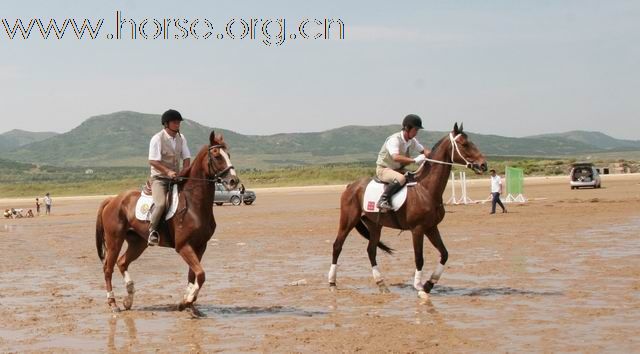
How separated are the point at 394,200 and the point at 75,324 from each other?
18.7 feet

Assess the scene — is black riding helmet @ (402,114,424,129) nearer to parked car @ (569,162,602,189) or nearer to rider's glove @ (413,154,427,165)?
rider's glove @ (413,154,427,165)

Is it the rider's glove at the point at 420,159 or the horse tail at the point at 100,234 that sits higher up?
the rider's glove at the point at 420,159

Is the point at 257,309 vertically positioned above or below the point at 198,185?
below

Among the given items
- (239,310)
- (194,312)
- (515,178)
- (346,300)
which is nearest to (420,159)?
(346,300)

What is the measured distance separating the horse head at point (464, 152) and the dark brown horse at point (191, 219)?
399 cm

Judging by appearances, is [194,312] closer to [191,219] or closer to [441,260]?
[191,219]

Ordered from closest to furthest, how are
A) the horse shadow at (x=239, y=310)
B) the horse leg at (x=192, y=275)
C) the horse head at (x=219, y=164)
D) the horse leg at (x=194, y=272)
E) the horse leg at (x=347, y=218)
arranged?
the horse leg at (x=194, y=272) < the horse head at (x=219, y=164) < the horse shadow at (x=239, y=310) < the horse leg at (x=192, y=275) < the horse leg at (x=347, y=218)


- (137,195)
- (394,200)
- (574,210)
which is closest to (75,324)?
(137,195)

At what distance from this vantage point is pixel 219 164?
12938mm

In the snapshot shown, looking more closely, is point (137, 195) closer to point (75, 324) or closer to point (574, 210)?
point (75, 324)

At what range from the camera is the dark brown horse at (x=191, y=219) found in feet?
41.9

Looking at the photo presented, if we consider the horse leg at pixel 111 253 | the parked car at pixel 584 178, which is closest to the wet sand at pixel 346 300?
the horse leg at pixel 111 253

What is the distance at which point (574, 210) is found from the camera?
3594 centimetres

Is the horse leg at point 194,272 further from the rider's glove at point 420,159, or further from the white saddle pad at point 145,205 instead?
the rider's glove at point 420,159
